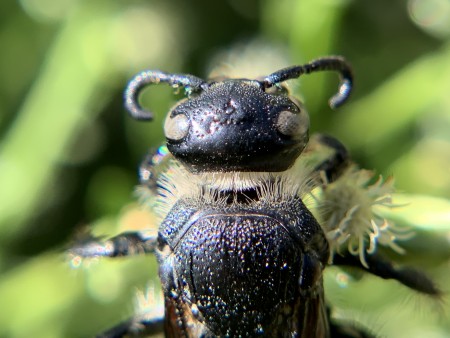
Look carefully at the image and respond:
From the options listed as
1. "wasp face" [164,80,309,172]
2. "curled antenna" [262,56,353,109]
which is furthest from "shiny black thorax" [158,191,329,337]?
"curled antenna" [262,56,353,109]

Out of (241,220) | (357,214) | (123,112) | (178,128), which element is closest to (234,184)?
(241,220)

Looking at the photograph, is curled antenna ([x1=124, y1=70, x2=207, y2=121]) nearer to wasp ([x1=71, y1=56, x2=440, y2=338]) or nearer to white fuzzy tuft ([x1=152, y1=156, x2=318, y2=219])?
wasp ([x1=71, y1=56, x2=440, y2=338])

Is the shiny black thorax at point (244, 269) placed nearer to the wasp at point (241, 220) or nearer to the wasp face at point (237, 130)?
the wasp at point (241, 220)

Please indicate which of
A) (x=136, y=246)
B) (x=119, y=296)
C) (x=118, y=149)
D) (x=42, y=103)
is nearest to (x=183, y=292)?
(x=136, y=246)

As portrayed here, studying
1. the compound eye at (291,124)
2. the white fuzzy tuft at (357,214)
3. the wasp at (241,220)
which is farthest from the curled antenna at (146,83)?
the white fuzzy tuft at (357,214)

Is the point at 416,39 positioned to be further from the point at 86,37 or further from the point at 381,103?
the point at 86,37

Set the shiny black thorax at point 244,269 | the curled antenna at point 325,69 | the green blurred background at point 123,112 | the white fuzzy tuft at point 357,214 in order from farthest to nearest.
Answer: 1. the green blurred background at point 123,112
2. the white fuzzy tuft at point 357,214
3. the curled antenna at point 325,69
4. the shiny black thorax at point 244,269
